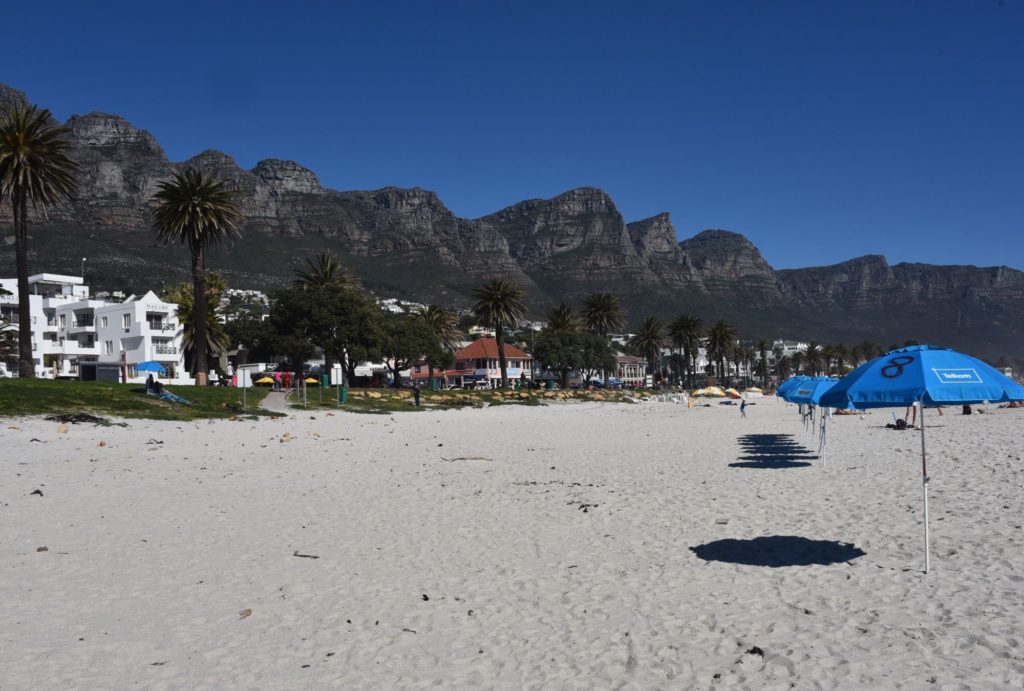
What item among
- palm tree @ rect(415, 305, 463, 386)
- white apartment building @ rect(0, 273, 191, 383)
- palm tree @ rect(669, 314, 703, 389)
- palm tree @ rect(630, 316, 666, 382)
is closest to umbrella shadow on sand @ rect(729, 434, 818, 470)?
white apartment building @ rect(0, 273, 191, 383)

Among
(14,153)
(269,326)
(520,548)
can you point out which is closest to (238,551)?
(520,548)

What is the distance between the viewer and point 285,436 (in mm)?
24125

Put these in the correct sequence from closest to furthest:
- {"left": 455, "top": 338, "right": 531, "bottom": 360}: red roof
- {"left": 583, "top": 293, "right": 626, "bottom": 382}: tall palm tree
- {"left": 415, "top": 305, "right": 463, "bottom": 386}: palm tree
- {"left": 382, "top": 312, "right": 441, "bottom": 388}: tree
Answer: {"left": 382, "top": 312, "right": 441, "bottom": 388}: tree
{"left": 415, "top": 305, "right": 463, "bottom": 386}: palm tree
{"left": 583, "top": 293, "right": 626, "bottom": 382}: tall palm tree
{"left": 455, "top": 338, "right": 531, "bottom": 360}: red roof

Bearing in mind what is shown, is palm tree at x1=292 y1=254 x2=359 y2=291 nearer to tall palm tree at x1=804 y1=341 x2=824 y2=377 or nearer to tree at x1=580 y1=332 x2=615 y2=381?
tree at x1=580 y1=332 x2=615 y2=381

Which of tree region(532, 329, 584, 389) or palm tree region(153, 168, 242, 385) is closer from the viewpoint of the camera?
palm tree region(153, 168, 242, 385)

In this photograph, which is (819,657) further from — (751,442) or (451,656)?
(751,442)

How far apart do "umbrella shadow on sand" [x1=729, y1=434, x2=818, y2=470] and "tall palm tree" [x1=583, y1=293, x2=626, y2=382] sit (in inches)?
3162

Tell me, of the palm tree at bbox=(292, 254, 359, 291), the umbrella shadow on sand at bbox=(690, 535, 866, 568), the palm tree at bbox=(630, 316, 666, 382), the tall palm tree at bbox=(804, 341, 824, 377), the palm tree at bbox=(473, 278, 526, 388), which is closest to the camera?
the umbrella shadow on sand at bbox=(690, 535, 866, 568)

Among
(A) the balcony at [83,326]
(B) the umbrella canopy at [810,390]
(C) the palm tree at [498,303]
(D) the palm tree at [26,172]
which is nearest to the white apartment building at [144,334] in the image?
(A) the balcony at [83,326]

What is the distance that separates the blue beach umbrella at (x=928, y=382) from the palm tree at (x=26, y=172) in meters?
37.5

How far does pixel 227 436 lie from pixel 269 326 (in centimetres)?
4454

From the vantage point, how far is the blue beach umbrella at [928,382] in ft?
24.7

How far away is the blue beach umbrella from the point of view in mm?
7523

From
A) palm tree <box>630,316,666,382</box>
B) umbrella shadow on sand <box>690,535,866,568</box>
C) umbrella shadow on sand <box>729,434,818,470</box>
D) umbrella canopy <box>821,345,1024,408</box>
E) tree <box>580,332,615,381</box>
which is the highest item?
palm tree <box>630,316,666,382</box>
